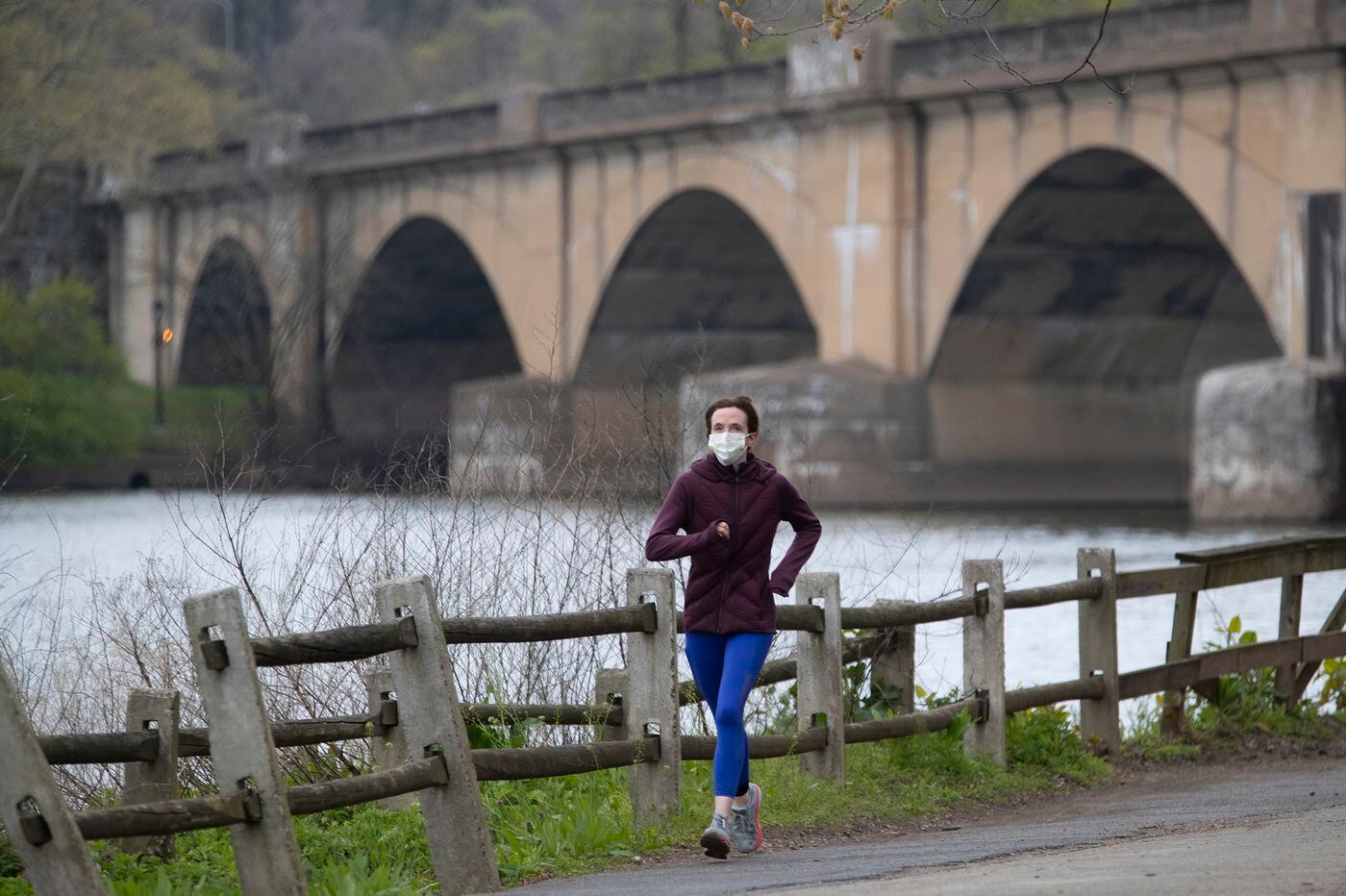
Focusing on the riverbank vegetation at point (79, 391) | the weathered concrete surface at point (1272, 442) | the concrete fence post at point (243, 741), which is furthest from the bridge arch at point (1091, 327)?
the concrete fence post at point (243, 741)

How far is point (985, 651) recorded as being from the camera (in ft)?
28.9

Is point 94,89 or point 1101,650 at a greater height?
point 94,89

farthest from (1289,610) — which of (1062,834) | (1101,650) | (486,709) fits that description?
(486,709)

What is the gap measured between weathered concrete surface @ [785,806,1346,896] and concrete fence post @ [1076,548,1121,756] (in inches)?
91.8

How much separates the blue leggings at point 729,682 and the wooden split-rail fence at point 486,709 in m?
0.31

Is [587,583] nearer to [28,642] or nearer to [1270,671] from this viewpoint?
[1270,671]

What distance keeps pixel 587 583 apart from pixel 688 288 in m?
32.7

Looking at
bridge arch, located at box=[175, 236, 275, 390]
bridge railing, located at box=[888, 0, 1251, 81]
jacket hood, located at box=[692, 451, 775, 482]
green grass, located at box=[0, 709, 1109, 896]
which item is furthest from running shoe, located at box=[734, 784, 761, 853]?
bridge arch, located at box=[175, 236, 275, 390]

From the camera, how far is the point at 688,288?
4266 centimetres

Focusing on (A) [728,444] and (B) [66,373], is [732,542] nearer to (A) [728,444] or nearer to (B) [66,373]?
(A) [728,444]

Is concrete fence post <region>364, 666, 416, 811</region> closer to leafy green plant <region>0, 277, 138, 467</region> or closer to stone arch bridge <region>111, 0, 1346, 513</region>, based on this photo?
stone arch bridge <region>111, 0, 1346, 513</region>

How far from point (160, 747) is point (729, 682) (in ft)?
6.11

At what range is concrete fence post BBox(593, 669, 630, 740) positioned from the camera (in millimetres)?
7418

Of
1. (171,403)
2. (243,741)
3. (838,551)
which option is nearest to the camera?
(243,741)
